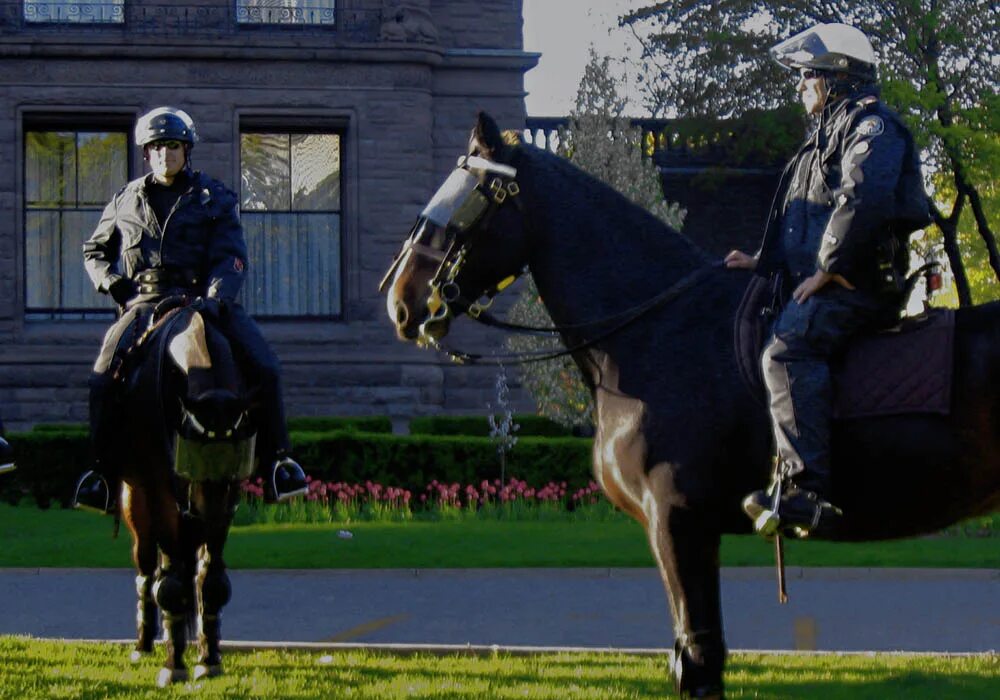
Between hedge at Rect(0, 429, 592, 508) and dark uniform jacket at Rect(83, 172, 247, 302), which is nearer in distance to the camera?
dark uniform jacket at Rect(83, 172, 247, 302)

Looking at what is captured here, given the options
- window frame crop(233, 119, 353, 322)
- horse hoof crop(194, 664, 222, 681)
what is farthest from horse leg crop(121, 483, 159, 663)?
window frame crop(233, 119, 353, 322)

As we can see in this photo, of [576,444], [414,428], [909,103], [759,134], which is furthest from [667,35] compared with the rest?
[576,444]

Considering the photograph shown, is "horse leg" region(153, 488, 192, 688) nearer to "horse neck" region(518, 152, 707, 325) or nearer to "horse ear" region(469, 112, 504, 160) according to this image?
"horse neck" region(518, 152, 707, 325)

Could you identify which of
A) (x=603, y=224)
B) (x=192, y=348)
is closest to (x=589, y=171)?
(x=192, y=348)

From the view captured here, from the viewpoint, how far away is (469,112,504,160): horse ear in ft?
23.1

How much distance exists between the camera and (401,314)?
6.99 metres

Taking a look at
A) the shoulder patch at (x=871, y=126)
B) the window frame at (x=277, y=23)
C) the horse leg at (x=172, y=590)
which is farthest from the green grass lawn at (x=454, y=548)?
the window frame at (x=277, y=23)

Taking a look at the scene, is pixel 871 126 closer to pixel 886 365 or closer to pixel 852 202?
pixel 852 202

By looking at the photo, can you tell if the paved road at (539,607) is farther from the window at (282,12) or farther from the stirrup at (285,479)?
the window at (282,12)

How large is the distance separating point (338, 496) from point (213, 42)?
10.1m

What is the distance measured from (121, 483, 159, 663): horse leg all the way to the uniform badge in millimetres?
5097

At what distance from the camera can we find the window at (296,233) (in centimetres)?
2769

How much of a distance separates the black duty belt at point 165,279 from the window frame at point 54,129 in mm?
17716

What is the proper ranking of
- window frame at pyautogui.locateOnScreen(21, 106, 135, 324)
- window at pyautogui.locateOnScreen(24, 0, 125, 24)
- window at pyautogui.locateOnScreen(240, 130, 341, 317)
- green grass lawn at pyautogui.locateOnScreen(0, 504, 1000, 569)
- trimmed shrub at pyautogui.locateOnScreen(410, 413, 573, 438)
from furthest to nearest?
window at pyautogui.locateOnScreen(240, 130, 341, 317) → window at pyautogui.locateOnScreen(24, 0, 125, 24) → window frame at pyautogui.locateOnScreen(21, 106, 135, 324) → trimmed shrub at pyautogui.locateOnScreen(410, 413, 573, 438) → green grass lawn at pyautogui.locateOnScreen(0, 504, 1000, 569)
